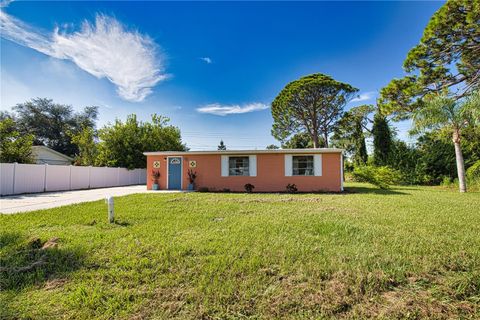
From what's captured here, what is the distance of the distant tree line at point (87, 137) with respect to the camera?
13.3 metres

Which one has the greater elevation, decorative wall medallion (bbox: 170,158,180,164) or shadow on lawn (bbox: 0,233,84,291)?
decorative wall medallion (bbox: 170,158,180,164)

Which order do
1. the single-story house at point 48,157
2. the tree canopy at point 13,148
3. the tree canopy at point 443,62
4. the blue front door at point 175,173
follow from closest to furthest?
the tree canopy at point 443,62 < the tree canopy at point 13,148 < the blue front door at point 175,173 < the single-story house at point 48,157

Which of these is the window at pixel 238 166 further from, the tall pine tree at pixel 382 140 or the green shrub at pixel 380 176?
the tall pine tree at pixel 382 140

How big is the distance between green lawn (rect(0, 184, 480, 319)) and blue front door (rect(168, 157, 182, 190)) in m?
8.06

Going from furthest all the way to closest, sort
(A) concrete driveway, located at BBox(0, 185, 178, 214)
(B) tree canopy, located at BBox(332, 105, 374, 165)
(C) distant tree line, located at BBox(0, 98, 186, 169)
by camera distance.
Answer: (B) tree canopy, located at BBox(332, 105, 374, 165) < (C) distant tree line, located at BBox(0, 98, 186, 169) < (A) concrete driveway, located at BBox(0, 185, 178, 214)

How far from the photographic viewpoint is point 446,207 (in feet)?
22.0

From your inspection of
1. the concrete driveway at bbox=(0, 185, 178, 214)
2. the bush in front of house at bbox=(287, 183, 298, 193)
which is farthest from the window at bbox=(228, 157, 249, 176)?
the concrete driveway at bbox=(0, 185, 178, 214)

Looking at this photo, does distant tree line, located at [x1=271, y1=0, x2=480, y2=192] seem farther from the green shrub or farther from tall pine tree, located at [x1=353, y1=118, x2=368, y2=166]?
the green shrub

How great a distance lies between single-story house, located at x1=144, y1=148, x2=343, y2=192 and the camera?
11.8 meters

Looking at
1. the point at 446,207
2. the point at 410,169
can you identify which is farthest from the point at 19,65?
the point at 410,169

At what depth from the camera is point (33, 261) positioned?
9.84ft

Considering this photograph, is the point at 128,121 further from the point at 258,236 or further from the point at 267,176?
the point at 258,236

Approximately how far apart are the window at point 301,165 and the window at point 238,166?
2719 millimetres

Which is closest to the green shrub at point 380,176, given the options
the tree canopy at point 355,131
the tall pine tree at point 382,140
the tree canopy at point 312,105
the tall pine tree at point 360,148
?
the tall pine tree at point 382,140
